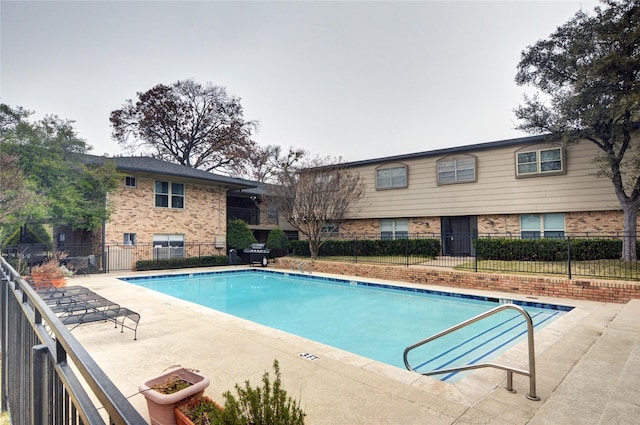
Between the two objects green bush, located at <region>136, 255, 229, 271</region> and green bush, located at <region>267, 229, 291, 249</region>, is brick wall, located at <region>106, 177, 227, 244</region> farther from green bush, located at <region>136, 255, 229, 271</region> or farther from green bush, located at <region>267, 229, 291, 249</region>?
green bush, located at <region>267, 229, 291, 249</region>

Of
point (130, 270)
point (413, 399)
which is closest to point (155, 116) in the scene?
point (130, 270)

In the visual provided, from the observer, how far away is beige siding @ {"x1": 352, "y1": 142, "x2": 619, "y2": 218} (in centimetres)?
1405

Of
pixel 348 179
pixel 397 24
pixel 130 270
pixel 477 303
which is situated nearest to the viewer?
pixel 477 303

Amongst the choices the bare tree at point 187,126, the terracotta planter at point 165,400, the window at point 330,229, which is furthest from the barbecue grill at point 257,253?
the terracotta planter at point 165,400

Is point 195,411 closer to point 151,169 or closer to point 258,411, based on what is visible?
point 258,411

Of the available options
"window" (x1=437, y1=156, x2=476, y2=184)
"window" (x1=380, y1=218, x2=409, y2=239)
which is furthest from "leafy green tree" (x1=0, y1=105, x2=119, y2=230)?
"window" (x1=437, y1=156, x2=476, y2=184)

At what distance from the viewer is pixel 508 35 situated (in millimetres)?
12953

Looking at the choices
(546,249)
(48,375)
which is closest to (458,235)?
(546,249)

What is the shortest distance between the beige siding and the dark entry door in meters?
0.77

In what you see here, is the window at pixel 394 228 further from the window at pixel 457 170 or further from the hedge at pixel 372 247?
the window at pixel 457 170

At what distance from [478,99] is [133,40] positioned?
15055mm

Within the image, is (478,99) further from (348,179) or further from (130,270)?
(130,270)

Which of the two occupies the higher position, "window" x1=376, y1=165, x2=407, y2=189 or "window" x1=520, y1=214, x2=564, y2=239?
"window" x1=376, y1=165, x2=407, y2=189

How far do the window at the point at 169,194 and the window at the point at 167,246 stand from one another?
169 centimetres
